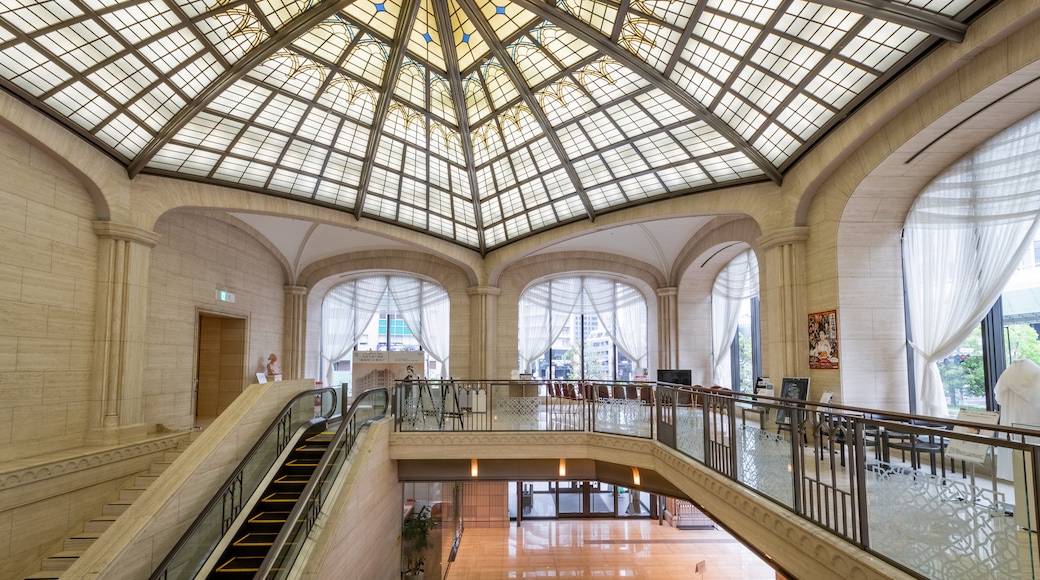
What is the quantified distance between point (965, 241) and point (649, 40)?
5.47 m

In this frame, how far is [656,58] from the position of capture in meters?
9.24

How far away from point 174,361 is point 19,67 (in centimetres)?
646

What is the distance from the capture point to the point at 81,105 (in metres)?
8.35

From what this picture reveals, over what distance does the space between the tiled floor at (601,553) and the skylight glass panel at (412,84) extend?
1090 cm

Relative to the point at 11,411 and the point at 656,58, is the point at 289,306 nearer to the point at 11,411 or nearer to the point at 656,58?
the point at 11,411

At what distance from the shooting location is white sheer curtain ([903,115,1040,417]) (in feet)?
23.0

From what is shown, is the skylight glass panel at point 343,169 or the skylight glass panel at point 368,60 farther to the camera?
the skylight glass panel at point 343,169

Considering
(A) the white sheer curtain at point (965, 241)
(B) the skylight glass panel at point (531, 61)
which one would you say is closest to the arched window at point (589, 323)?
(B) the skylight glass panel at point (531, 61)

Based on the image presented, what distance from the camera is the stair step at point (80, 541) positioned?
781 centimetres

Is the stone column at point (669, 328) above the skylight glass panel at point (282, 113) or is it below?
below

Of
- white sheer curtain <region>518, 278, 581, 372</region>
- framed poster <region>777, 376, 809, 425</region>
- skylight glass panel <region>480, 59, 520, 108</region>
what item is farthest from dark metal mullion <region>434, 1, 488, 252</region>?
framed poster <region>777, 376, 809, 425</region>

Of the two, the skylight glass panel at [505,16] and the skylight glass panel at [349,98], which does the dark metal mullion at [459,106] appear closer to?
the skylight glass panel at [505,16]

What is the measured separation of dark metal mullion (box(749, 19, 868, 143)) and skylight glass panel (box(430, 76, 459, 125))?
19.6 ft

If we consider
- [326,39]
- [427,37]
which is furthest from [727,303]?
[326,39]
